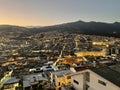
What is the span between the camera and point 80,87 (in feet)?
44.9

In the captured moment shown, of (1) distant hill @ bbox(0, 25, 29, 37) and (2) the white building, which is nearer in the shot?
(2) the white building

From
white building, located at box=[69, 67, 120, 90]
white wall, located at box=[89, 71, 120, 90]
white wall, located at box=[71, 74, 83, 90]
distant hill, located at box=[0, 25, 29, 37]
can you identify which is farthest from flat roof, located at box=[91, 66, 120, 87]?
distant hill, located at box=[0, 25, 29, 37]

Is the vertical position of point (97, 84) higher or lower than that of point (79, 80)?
higher

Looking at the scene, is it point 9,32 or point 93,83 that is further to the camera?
point 9,32

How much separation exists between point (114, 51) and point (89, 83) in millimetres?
42366

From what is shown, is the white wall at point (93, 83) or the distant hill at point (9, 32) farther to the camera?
the distant hill at point (9, 32)

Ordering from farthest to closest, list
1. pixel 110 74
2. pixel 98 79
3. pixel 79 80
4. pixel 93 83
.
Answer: pixel 79 80
pixel 93 83
pixel 98 79
pixel 110 74

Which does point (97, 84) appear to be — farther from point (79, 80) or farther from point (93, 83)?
point (79, 80)

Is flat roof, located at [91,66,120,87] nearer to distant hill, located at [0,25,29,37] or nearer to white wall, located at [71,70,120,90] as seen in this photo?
white wall, located at [71,70,120,90]

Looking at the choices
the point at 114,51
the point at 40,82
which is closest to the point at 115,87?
the point at 40,82

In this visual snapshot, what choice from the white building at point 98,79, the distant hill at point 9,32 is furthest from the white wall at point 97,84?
the distant hill at point 9,32

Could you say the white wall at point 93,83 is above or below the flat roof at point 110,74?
below

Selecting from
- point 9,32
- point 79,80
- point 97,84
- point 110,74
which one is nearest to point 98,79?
point 97,84

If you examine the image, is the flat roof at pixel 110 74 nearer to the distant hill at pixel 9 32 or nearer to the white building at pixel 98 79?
the white building at pixel 98 79
